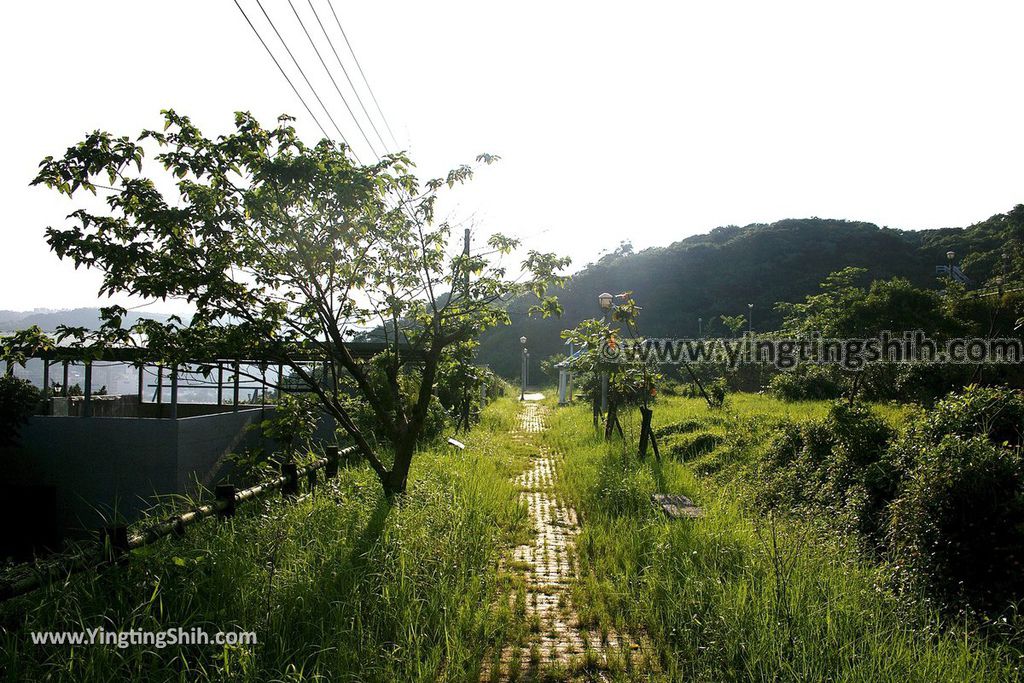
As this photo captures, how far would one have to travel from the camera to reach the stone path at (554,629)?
11.0 feet

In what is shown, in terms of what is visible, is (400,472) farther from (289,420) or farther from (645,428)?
(645,428)

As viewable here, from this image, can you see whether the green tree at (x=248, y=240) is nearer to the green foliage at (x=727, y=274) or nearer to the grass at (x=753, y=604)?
the grass at (x=753, y=604)

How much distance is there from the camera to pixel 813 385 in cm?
1766

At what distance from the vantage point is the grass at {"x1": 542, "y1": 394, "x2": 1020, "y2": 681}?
116 inches

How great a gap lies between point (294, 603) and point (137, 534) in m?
1.22

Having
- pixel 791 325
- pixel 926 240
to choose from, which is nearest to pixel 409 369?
pixel 791 325

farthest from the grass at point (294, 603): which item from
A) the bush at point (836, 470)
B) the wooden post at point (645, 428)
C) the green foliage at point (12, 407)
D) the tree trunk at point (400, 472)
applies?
the green foliage at point (12, 407)

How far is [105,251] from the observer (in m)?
4.16

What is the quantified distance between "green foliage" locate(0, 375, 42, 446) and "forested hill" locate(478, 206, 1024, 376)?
54729 millimetres

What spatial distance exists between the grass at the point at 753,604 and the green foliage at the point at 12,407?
11037mm

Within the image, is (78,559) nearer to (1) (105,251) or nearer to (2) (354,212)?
(1) (105,251)

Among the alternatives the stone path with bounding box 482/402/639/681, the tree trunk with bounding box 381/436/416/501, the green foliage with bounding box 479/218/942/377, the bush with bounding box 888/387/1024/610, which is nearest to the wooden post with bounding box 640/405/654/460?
the stone path with bounding box 482/402/639/681

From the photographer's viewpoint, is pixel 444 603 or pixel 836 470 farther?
pixel 836 470

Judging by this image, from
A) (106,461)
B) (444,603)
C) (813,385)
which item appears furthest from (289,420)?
(813,385)
